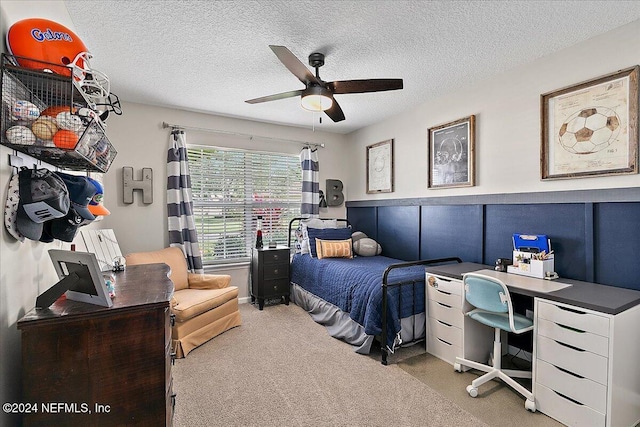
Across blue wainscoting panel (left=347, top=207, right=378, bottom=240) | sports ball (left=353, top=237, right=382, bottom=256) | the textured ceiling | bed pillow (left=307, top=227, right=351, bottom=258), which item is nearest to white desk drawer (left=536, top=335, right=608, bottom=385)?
the textured ceiling

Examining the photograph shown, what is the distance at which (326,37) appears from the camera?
2283 millimetres

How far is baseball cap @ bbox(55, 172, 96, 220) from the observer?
1.42 meters

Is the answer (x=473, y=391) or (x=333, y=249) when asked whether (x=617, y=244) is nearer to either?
(x=473, y=391)

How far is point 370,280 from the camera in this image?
289 centimetres

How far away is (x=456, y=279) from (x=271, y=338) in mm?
1859

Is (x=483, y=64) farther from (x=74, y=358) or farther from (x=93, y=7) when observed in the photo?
(x=74, y=358)

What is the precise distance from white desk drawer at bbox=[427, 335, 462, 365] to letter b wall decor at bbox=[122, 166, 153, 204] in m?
3.42

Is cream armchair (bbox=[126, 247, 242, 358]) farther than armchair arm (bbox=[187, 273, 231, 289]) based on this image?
No

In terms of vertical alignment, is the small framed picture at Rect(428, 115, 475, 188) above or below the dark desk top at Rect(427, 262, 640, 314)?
above

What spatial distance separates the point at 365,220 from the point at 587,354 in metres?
3.21

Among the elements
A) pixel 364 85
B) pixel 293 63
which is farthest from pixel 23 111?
pixel 364 85

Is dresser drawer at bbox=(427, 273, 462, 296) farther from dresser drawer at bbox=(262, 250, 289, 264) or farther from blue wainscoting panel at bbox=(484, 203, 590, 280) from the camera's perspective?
dresser drawer at bbox=(262, 250, 289, 264)

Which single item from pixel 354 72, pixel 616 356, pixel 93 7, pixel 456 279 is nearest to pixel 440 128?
pixel 354 72

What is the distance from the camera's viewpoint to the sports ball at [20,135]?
1.07 metres
